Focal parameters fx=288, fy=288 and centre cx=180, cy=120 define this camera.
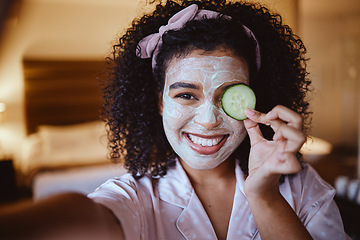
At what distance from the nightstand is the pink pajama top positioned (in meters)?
3.32

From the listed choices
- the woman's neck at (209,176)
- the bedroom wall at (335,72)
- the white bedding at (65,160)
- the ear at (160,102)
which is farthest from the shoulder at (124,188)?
the bedroom wall at (335,72)

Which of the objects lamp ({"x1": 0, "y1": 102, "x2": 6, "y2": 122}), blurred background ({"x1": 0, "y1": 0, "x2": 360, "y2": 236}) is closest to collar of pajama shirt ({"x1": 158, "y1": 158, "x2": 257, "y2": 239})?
blurred background ({"x1": 0, "y1": 0, "x2": 360, "y2": 236})

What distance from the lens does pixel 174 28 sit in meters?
1.07

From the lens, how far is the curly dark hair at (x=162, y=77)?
1.12m

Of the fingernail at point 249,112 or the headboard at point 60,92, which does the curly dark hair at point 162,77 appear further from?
the headboard at point 60,92

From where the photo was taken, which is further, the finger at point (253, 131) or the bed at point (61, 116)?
the bed at point (61, 116)

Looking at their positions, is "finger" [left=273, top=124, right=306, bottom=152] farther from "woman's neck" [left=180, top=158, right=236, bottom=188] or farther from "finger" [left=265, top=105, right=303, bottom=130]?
"woman's neck" [left=180, top=158, right=236, bottom=188]

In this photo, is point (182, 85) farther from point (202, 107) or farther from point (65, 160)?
point (65, 160)

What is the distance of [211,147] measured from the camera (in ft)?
3.49

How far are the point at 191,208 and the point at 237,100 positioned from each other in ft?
1.42

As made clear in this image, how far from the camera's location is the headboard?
4.53m

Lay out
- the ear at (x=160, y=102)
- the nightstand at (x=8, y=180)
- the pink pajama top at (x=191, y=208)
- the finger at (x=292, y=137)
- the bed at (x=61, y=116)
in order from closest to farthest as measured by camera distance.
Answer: the finger at (x=292, y=137), the pink pajama top at (x=191, y=208), the ear at (x=160, y=102), the nightstand at (x=8, y=180), the bed at (x=61, y=116)

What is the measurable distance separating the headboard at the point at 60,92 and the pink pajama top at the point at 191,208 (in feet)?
12.2

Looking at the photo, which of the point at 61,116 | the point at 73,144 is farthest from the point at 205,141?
the point at 61,116
